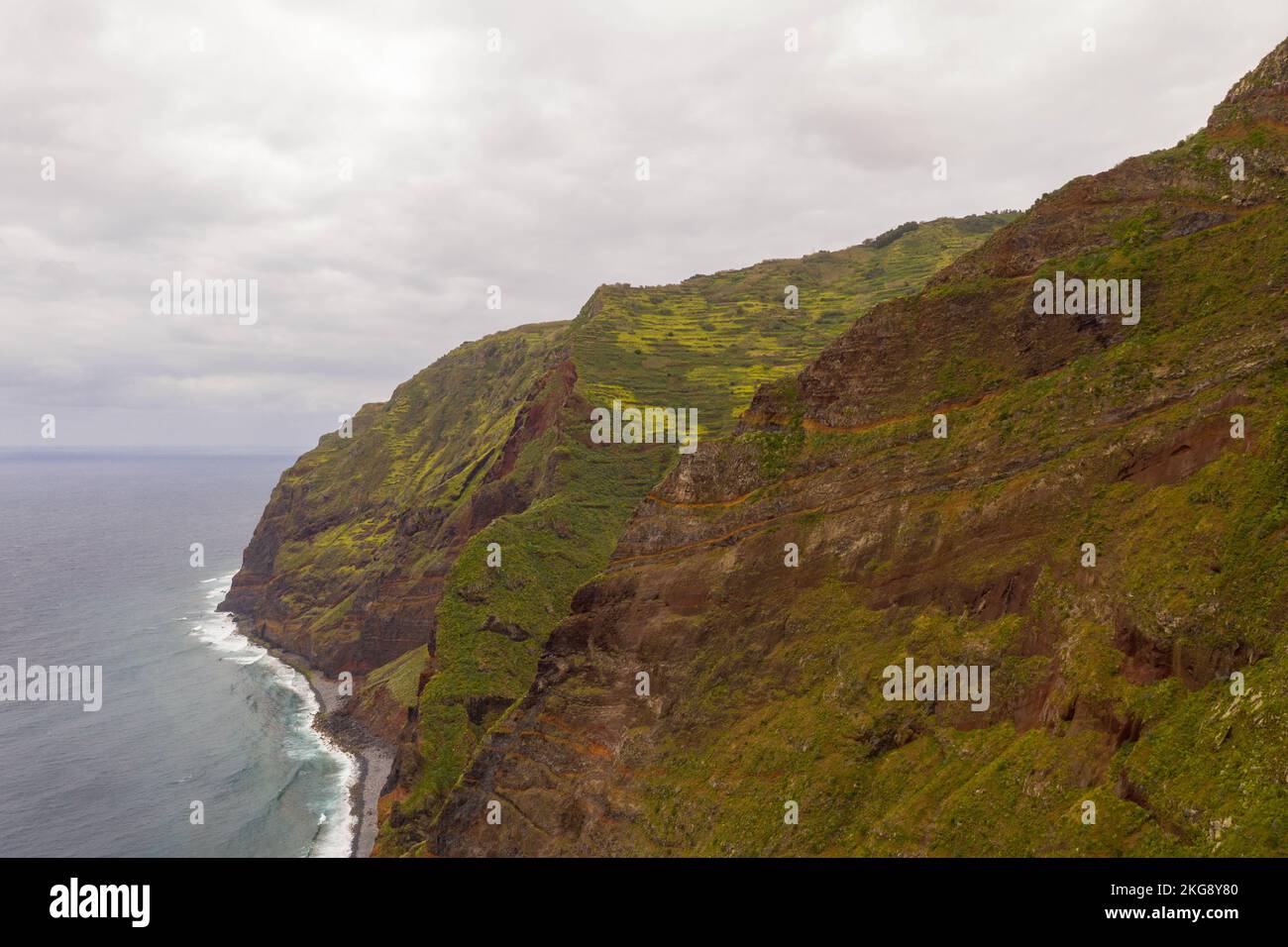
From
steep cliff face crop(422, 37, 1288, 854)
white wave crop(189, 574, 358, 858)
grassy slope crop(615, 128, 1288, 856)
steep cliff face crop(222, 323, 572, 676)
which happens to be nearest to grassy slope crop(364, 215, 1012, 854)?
steep cliff face crop(222, 323, 572, 676)

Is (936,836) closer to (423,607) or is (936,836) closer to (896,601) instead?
(896,601)

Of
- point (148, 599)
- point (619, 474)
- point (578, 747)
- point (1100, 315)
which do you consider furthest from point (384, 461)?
point (1100, 315)

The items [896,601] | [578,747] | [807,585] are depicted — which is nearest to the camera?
[896,601]

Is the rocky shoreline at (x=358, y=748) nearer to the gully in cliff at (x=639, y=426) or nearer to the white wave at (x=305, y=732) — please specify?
the white wave at (x=305, y=732)

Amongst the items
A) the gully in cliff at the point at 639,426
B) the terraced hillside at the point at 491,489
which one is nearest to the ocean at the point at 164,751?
the terraced hillside at the point at 491,489

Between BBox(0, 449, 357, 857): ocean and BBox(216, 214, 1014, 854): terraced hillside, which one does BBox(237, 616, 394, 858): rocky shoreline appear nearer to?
→ BBox(0, 449, 357, 857): ocean

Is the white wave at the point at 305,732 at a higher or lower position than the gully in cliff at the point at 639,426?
lower
